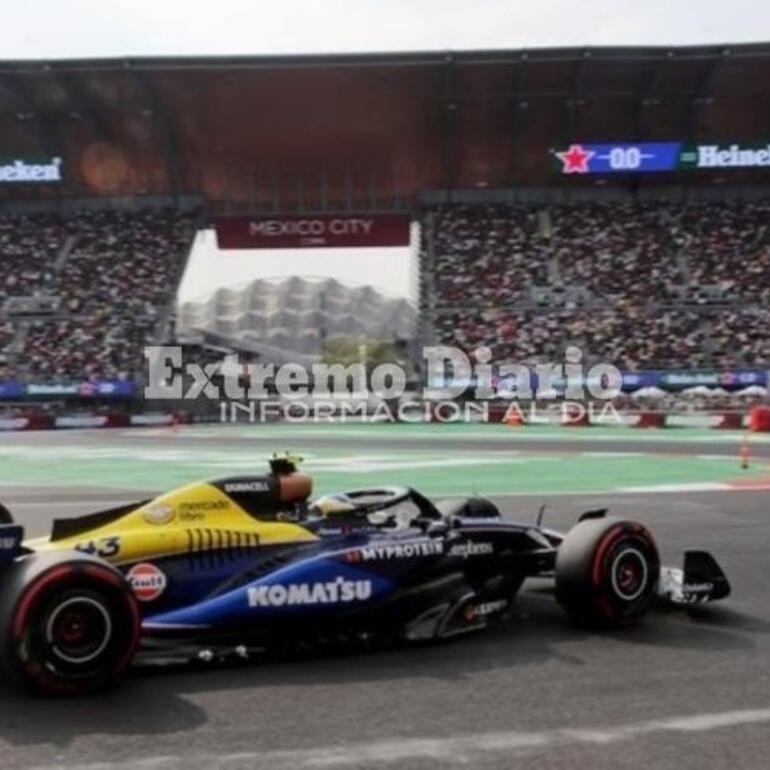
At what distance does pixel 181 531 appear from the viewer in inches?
221

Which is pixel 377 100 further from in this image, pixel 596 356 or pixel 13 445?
pixel 13 445

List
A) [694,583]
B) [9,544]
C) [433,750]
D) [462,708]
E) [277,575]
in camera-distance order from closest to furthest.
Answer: [433,750] < [462,708] < [9,544] < [277,575] < [694,583]

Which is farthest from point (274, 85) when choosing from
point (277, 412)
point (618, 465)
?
point (618, 465)

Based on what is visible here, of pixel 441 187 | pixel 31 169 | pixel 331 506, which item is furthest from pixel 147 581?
pixel 441 187

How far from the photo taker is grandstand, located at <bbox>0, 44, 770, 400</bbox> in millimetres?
41188

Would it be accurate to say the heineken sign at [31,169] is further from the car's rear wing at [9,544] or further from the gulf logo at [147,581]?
the car's rear wing at [9,544]

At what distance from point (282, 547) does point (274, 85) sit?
122 feet

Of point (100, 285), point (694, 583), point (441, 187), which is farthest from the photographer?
point (441, 187)

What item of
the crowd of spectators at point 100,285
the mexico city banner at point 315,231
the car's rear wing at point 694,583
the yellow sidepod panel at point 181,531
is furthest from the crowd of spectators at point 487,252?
the yellow sidepod panel at point 181,531

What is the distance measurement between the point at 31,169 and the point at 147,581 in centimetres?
4259

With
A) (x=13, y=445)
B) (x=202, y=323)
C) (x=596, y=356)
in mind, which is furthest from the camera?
(x=202, y=323)

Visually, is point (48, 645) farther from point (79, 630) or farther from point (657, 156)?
point (657, 156)

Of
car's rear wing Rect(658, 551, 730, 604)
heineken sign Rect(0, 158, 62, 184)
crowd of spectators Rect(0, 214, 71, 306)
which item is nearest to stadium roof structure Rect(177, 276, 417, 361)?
crowd of spectators Rect(0, 214, 71, 306)

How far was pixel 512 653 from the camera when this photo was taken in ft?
18.9
